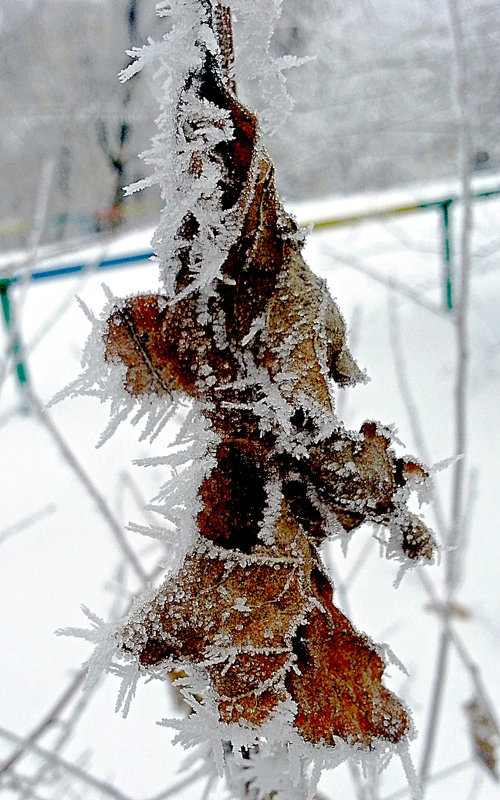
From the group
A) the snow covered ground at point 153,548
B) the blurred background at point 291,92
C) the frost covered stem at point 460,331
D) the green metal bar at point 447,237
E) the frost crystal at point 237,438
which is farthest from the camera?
the green metal bar at point 447,237

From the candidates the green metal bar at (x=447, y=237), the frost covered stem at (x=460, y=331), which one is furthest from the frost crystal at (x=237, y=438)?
the green metal bar at (x=447, y=237)

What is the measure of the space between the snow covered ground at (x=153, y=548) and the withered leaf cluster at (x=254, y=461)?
29cm

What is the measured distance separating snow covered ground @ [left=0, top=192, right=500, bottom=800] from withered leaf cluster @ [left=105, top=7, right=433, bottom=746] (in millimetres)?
291

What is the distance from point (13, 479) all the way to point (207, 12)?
1913 mm

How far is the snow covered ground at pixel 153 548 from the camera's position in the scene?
99cm

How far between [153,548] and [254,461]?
1.95ft

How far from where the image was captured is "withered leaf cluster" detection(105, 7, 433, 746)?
18cm

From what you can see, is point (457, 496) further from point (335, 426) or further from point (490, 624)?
point (490, 624)

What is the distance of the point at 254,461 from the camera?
0.62 ft

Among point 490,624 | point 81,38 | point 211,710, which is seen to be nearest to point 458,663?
point 490,624

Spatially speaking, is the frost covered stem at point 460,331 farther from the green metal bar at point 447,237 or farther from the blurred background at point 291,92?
the green metal bar at point 447,237

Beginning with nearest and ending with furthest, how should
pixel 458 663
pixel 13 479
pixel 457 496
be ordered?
pixel 457 496 → pixel 458 663 → pixel 13 479

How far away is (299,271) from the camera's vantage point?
19cm

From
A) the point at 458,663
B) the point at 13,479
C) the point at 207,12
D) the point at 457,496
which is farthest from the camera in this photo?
the point at 13,479
